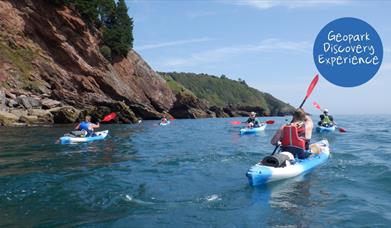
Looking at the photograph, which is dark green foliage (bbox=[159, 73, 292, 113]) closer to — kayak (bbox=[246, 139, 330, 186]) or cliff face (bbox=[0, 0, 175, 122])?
cliff face (bbox=[0, 0, 175, 122])

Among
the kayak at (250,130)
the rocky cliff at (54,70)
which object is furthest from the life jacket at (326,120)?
the rocky cliff at (54,70)

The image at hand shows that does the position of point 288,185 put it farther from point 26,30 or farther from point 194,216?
point 26,30

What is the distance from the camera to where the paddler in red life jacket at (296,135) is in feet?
39.1

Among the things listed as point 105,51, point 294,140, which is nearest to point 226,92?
point 105,51

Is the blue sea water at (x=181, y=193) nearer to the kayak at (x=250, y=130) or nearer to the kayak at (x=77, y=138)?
the kayak at (x=77, y=138)

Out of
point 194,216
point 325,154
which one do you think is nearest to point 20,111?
point 325,154

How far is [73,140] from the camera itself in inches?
824

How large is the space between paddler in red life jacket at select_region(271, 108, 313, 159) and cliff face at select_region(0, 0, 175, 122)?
30893 mm

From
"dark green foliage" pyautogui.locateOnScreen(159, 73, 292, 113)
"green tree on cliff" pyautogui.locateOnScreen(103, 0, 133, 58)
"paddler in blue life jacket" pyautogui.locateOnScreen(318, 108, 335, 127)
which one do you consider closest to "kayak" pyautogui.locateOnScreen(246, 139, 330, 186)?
"paddler in blue life jacket" pyautogui.locateOnScreen(318, 108, 335, 127)

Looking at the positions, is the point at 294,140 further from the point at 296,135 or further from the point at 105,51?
the point at 105,51

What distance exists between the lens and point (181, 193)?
975 centimetres

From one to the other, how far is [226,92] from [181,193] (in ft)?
556

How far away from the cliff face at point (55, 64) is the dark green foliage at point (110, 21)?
2.24 metres

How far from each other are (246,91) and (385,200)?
17493cm
